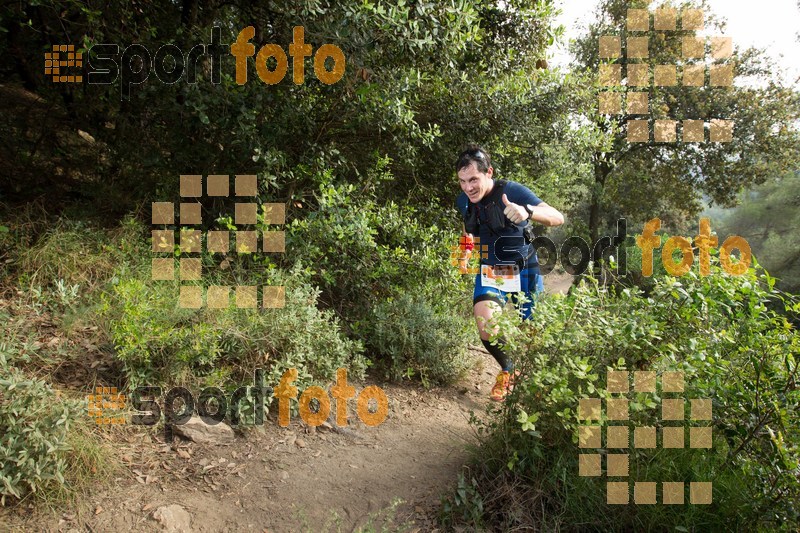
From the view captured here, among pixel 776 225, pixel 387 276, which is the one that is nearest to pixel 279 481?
pixel 387 276

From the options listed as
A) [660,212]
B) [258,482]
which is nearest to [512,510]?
[258,482]

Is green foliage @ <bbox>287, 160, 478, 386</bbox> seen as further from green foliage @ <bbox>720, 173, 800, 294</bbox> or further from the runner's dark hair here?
green foliage @ <bbox>720, 173, 800, 294</bbox>

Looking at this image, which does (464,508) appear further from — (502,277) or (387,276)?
(387,276)

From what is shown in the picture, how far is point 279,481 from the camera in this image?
10.2ft

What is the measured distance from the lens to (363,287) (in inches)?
201

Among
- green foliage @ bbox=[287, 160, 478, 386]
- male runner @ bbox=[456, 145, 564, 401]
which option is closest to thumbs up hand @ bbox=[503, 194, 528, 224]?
male runner @ bbox=[456, 145, 564, 401]

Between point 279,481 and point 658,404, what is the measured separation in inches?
91.4

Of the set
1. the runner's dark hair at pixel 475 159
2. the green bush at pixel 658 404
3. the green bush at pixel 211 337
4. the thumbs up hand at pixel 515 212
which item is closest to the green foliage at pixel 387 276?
the green bush at pixel 211 337

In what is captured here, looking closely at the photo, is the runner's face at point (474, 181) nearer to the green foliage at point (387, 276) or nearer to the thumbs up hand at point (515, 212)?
the thumbs up hand at point (515, 212)

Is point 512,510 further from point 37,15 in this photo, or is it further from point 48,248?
point 37,15

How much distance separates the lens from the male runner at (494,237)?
4047mm

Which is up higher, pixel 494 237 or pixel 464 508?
pixel 494 237

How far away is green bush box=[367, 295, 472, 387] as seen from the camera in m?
4.68

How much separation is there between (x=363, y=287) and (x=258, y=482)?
7.84 feet
